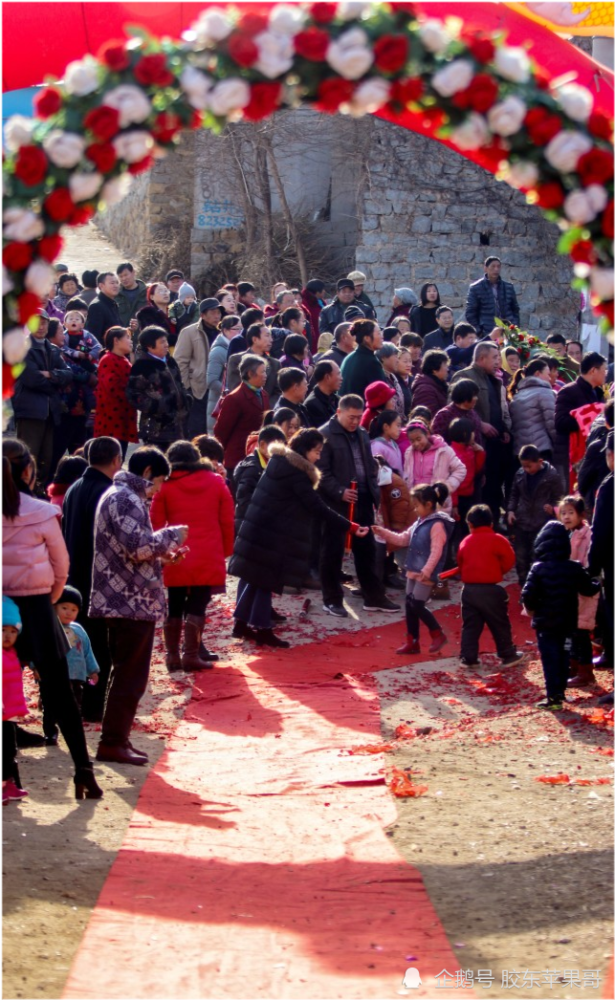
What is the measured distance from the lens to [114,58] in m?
5.52

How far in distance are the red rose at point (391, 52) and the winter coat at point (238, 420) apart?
6.81 metres

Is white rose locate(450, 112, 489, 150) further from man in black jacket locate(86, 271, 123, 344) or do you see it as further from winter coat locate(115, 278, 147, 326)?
winter coat locate(115, 278, 147, 326)

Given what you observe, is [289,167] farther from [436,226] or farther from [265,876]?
[265,876]

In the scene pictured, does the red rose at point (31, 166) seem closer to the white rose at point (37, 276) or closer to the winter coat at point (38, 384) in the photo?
the white rose at point (37, 276)

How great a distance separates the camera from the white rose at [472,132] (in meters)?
5.64

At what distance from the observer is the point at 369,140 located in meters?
21.7

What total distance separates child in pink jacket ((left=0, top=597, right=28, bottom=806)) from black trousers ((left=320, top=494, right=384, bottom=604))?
4.76 metres

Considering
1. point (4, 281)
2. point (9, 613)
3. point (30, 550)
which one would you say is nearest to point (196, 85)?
point (4, 281)

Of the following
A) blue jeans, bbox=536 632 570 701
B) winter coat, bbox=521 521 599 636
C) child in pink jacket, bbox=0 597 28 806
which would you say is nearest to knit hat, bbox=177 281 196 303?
winter coat, bbox=521 521 599 636

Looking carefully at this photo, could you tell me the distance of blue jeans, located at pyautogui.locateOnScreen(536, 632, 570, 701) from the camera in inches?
355

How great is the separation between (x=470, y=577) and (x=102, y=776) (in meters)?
3.57

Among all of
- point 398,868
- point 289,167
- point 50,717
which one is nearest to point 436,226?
point 289,167

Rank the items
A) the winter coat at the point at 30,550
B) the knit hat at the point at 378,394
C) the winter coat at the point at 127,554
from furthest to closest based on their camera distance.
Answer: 1. the knit hat at the point at 378,394
2. the winter coat at the point at 127,554
3. the winter coat at the point at 30,550

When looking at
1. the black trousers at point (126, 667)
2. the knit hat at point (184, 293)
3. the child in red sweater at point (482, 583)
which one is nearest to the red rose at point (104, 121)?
the black trousers at point (126, 667)
